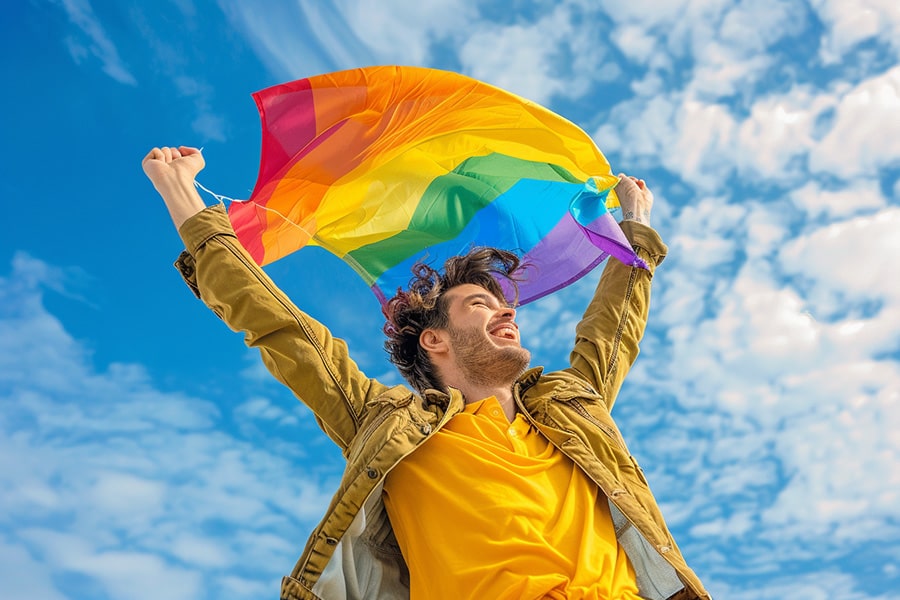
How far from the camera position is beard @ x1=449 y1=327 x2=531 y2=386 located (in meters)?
4.54

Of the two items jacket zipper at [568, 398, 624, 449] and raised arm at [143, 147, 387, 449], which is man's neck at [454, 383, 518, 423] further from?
raised arm at [143, 147, 387, 449]

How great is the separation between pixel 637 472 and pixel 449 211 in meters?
2.02

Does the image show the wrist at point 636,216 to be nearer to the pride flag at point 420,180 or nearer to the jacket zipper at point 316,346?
the pride flag at point 420,180

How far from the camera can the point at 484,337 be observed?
464 cm

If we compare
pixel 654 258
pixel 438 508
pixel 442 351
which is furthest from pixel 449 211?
pixel 438 508

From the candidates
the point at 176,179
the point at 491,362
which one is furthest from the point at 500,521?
the point at 176,179

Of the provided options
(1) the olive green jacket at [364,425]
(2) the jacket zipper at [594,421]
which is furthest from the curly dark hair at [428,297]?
(2) the jacket zipper at [594,421]

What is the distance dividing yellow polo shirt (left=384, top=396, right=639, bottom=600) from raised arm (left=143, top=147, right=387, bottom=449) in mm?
464

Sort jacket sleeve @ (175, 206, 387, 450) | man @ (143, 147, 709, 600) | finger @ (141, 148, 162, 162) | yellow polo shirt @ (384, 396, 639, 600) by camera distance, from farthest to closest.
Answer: finger @ (141, 148, 162, 162), jacket sleeve @ (175, 206, 387, 450), man @ (143, 147, 709, 600), yellow polo shirt @ (384, 396, 639, 600)

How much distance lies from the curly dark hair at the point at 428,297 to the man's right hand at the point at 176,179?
138cm

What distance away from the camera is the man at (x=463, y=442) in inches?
141

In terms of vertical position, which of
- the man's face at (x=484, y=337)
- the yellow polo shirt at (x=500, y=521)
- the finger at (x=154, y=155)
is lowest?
the yellow polo shirt at (x=500, y=521)

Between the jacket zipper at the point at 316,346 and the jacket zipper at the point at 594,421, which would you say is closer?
the jacket zipper at the point at 316,346

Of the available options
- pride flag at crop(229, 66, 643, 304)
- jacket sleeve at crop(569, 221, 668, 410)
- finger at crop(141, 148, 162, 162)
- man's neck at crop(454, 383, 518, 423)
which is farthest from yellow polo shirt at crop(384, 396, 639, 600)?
finger at crop(141, 148, 162, 162)
